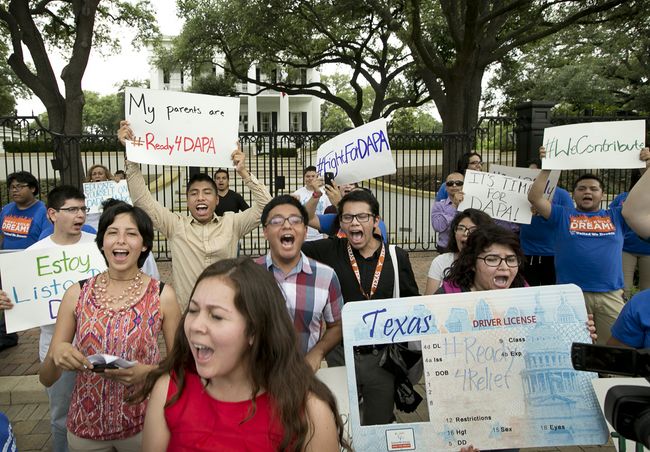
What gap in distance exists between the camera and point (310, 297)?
3.01 metres

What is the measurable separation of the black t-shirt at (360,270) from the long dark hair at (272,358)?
1.39 metres

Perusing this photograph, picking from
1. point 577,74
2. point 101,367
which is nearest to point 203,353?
point 101,367

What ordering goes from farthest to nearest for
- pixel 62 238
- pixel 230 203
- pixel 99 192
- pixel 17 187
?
1. pixel 230 203
2. pixel 99 192
3. pixel 17 187
4. pixel 62 238

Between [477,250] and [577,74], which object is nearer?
[477,250]

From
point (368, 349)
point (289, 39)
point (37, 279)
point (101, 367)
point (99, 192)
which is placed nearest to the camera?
point (101, 367)

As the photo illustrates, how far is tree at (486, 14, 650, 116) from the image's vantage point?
2912 centimetres

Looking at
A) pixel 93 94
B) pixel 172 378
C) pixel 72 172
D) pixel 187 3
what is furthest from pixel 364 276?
pixel 93 94

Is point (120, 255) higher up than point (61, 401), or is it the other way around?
point (120, 255)

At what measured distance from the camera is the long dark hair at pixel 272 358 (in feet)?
5.87

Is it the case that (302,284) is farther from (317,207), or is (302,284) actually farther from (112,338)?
(317,207)

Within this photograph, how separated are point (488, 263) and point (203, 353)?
1.81 meters

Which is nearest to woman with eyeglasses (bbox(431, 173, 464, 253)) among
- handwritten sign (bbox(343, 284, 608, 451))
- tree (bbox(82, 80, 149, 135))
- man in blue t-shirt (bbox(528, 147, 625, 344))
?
man in blue t-shirt (bbox(528, 147, 625, 344))

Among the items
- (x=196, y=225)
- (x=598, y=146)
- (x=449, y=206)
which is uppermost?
(x=598, y=146)

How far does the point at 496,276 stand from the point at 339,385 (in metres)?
1.07
